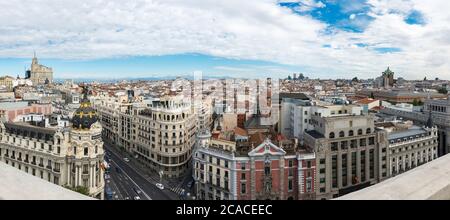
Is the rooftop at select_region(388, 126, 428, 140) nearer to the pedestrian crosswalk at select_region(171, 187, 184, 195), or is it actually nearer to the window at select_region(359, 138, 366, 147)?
the window at select_region(359, 138, 366, 147)

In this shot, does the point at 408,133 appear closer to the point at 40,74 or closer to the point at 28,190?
the point at 28,190

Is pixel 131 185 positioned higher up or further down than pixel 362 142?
further down

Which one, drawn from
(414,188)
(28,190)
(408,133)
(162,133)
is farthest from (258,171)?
(28,190)

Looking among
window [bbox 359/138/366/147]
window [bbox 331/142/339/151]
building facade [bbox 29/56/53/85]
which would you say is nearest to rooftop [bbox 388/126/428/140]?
window [bbox 359/138/366/147]

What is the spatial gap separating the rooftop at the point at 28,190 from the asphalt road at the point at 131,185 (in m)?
9.18

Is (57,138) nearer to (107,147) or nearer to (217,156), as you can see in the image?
(217,156)

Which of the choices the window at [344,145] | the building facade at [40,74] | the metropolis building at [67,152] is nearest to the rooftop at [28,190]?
the metropolis building at [67,152]

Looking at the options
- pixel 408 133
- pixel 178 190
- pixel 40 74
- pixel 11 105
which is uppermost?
pixel 40 74

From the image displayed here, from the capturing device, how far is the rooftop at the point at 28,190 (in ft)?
5.02

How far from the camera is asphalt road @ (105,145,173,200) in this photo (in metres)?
11.3

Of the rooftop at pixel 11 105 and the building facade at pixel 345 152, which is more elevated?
the rooftop at pixel 11 105

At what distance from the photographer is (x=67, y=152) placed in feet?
31.3

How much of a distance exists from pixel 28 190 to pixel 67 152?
8.61 meters

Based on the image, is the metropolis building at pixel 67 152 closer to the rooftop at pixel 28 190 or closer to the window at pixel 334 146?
the window at pixel 334 146
